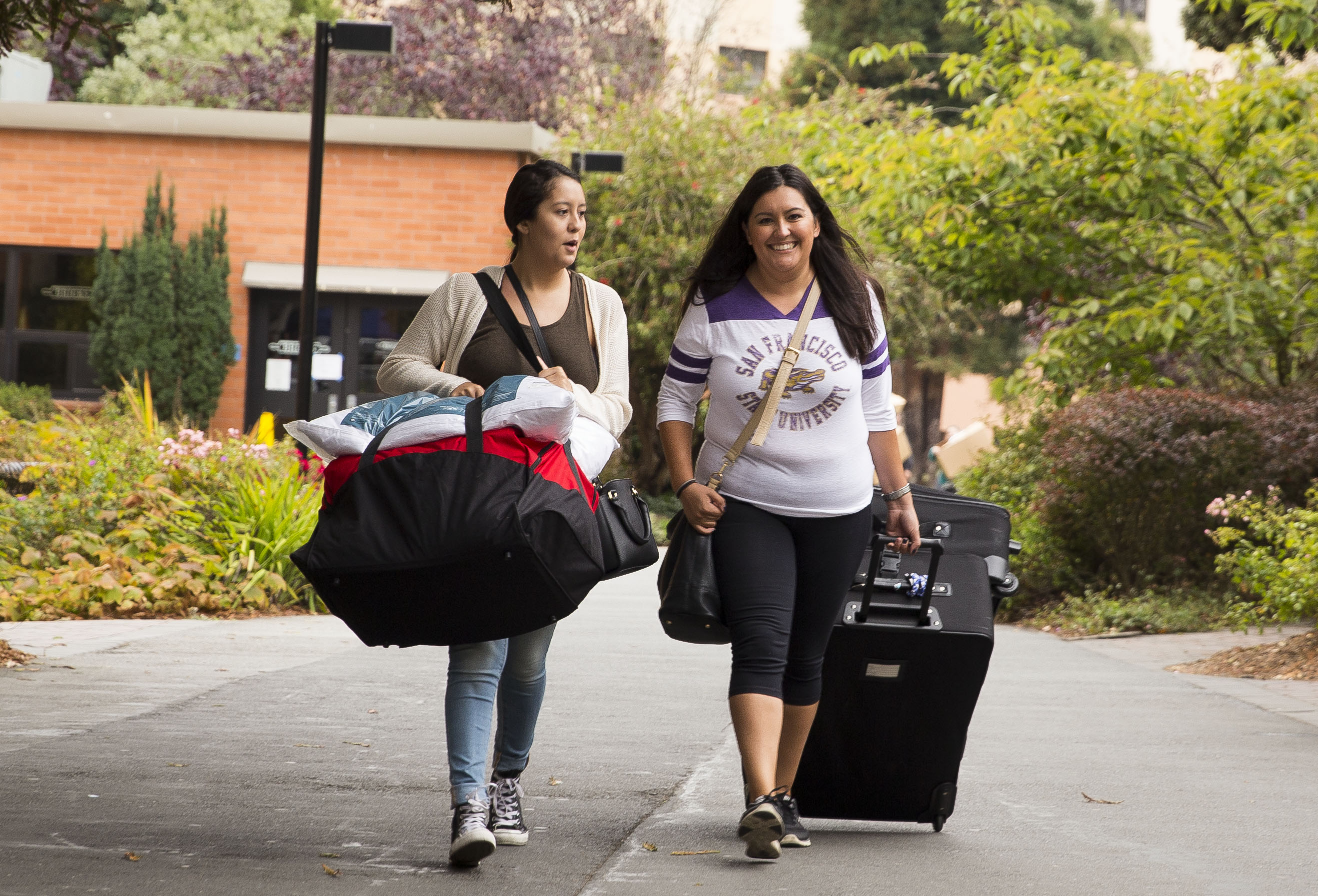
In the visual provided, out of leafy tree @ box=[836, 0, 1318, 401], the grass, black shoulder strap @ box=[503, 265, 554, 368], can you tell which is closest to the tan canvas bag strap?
black shoulder strap @ box=[503, 265, 554, 368]

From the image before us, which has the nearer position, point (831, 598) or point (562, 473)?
point (562, 473)

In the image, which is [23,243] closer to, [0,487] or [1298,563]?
[0,487]

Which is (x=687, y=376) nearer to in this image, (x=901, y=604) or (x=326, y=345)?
(x=901, y=604)

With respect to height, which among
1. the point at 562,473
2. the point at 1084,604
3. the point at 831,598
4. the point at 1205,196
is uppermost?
the point at 1205,196

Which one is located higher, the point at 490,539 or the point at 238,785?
the point at 490,539

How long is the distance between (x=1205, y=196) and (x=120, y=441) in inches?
342

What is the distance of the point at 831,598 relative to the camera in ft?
13.3

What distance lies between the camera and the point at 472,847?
3.69m

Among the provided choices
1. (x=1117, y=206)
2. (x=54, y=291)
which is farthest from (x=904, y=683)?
(x=54, y=291)

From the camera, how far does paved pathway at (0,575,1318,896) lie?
382cm

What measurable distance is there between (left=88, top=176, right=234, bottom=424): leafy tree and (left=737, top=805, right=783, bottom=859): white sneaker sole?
16164mm

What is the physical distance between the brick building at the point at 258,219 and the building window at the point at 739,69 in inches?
261

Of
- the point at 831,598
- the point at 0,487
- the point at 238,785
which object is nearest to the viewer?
the point at 831,598

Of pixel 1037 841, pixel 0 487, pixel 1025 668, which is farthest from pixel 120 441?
pixel 1037 841
